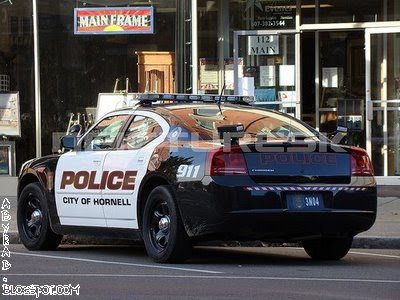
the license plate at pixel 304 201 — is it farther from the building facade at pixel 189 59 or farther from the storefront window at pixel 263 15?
the storefront window at pixel 263 15

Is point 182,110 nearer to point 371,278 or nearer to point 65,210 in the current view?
point 65,210

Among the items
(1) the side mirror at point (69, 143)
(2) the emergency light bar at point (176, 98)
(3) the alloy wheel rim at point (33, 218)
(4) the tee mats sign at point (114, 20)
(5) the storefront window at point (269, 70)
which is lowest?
(3) the alloy wheel rim at point (33, 218)

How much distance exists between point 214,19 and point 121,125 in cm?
695

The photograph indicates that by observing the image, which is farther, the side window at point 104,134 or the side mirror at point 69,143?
the side mirror at point 69,143

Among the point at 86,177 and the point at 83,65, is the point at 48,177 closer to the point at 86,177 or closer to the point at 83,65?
the point at 86,177

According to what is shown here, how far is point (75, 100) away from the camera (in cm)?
1622

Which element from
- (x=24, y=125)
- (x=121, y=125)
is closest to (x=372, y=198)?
(x=121, y=125)

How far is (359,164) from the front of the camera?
29.1 feet

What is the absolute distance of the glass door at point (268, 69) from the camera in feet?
53.2

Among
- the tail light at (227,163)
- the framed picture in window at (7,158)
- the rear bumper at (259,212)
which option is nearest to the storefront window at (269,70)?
the framed picture in window at (7,158)

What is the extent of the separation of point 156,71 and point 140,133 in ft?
22.5

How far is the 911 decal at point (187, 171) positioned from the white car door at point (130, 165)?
1.65 ft

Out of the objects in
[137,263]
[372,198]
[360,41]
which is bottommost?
[137,263]

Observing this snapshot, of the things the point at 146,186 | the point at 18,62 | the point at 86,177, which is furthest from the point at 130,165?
the point at 18,62
